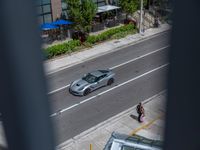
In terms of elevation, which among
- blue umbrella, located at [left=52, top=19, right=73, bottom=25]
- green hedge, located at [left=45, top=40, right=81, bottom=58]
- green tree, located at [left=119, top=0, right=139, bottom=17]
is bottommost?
green hedge, located at [left=45, top=40, right=81, bottom=58]

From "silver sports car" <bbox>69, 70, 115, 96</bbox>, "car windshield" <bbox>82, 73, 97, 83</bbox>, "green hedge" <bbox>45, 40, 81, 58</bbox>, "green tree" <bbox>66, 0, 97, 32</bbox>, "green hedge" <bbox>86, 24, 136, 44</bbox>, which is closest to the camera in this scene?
"silver sports car" <bbox>69, 70, 115, 96</bbox>

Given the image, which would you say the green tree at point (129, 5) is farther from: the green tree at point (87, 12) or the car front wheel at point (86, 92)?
the car front wheel at point (86, 92)

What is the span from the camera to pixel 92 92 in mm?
18875

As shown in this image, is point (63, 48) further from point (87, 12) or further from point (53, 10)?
point (53, 10)

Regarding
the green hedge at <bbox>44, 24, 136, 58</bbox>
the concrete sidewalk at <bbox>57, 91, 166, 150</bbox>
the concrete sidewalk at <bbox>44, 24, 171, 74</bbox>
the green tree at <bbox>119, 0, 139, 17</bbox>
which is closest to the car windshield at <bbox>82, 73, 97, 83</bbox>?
the concrete sidewalk at <bbox>44, 24, 171, 74</bbox>

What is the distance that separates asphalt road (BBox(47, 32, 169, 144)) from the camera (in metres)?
16.1

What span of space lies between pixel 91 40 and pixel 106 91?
751cm

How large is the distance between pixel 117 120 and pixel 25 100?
14969mm

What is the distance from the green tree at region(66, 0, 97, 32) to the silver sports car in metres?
7.73

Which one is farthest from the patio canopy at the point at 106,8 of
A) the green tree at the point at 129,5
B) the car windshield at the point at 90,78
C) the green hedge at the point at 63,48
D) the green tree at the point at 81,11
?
the car windshield at the point at 90,78

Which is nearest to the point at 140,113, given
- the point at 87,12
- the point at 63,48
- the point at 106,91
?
the point at 106,91

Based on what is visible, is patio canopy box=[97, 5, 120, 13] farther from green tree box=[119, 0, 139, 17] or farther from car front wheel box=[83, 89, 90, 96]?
car front wheel box=[83, 89, 90, 96]

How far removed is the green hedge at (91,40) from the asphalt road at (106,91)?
2086 mm

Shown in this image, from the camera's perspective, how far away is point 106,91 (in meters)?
19.1
